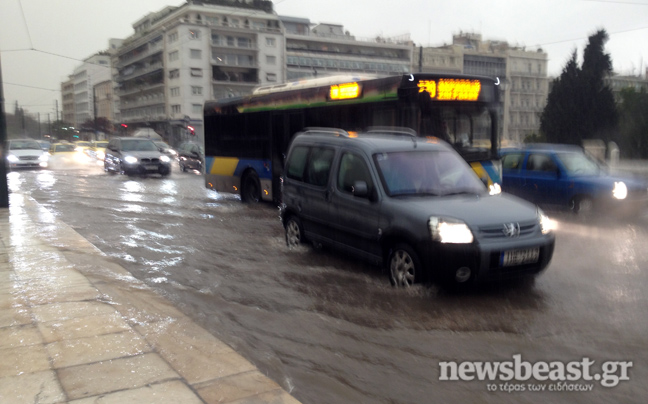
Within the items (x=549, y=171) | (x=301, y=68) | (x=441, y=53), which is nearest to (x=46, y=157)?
(x=549, y=171)

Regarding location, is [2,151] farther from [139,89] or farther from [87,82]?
[87,82]

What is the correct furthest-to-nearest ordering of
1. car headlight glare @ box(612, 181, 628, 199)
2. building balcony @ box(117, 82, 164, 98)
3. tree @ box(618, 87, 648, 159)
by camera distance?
building balcony @ box(117, 82, 164, 98) → tree @ box(618, 87, 648, 159) → car headlight glare @ box(612, 181, 628, 199)

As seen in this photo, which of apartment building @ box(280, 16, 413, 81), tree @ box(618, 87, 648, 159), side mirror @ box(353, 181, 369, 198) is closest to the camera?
side mirror @ box(353, 181, 369, 198)

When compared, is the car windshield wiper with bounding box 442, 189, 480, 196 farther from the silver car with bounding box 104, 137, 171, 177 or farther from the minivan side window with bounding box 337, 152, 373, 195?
the silver car with bounding box 104, 137, 171, 177

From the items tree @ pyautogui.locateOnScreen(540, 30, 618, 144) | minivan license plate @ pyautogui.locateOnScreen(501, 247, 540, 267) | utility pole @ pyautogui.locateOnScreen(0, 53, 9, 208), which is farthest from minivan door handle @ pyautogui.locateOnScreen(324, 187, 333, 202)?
tree @ pyautogui.locateOnScreen(540, 30, 618, 144)

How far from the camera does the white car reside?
3069 centimetres

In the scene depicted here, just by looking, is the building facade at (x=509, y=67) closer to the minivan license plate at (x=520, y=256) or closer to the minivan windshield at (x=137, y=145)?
the minivan windshield at (x=137, y=145)

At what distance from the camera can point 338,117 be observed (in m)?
11.9

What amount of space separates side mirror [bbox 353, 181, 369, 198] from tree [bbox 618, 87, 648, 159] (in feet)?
91.8

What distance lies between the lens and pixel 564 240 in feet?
32.3

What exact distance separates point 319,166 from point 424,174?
157 centimetres

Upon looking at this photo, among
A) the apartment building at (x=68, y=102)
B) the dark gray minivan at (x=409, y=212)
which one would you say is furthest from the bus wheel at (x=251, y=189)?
the apartment building at (x=68, y=102)

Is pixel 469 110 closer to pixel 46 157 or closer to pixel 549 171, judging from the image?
pixel 549 171

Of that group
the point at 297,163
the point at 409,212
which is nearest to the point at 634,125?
the point at 297,163
